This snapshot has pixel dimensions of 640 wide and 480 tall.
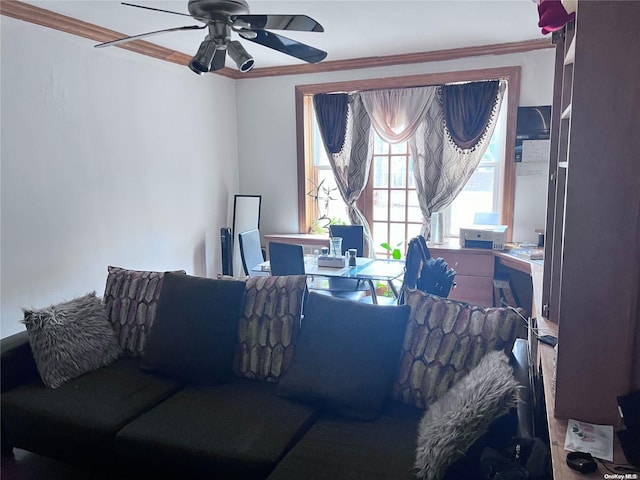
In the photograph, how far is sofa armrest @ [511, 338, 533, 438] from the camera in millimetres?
1678

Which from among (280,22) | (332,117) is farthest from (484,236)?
(280,22)

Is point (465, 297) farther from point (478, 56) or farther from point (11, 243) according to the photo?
point (11, 243)

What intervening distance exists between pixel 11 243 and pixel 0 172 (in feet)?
1.48

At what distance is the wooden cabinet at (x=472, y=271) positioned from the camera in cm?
422

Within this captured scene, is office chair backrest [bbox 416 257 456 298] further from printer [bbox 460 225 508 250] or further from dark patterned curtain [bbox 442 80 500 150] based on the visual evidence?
dark patterned curtain [bbox 442 80 500 150]

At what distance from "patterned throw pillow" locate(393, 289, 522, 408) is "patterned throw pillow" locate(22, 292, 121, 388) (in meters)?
1.54

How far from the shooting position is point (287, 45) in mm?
2451

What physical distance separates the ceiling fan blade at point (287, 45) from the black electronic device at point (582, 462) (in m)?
2.08

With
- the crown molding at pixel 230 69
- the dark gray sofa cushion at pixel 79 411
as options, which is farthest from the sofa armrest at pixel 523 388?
the crown molding at pixel 230 69

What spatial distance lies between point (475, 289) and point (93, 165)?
11.0 feet

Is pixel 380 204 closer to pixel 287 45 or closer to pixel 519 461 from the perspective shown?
pixel 287 45

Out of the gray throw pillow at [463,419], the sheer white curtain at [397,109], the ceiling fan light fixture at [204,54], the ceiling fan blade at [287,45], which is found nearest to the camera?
the gray throw pillow at [463,419]

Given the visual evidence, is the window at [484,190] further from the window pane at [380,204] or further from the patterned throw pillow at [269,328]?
the patterned throw pillow at [269,328]

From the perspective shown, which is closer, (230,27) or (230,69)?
(230,27)
